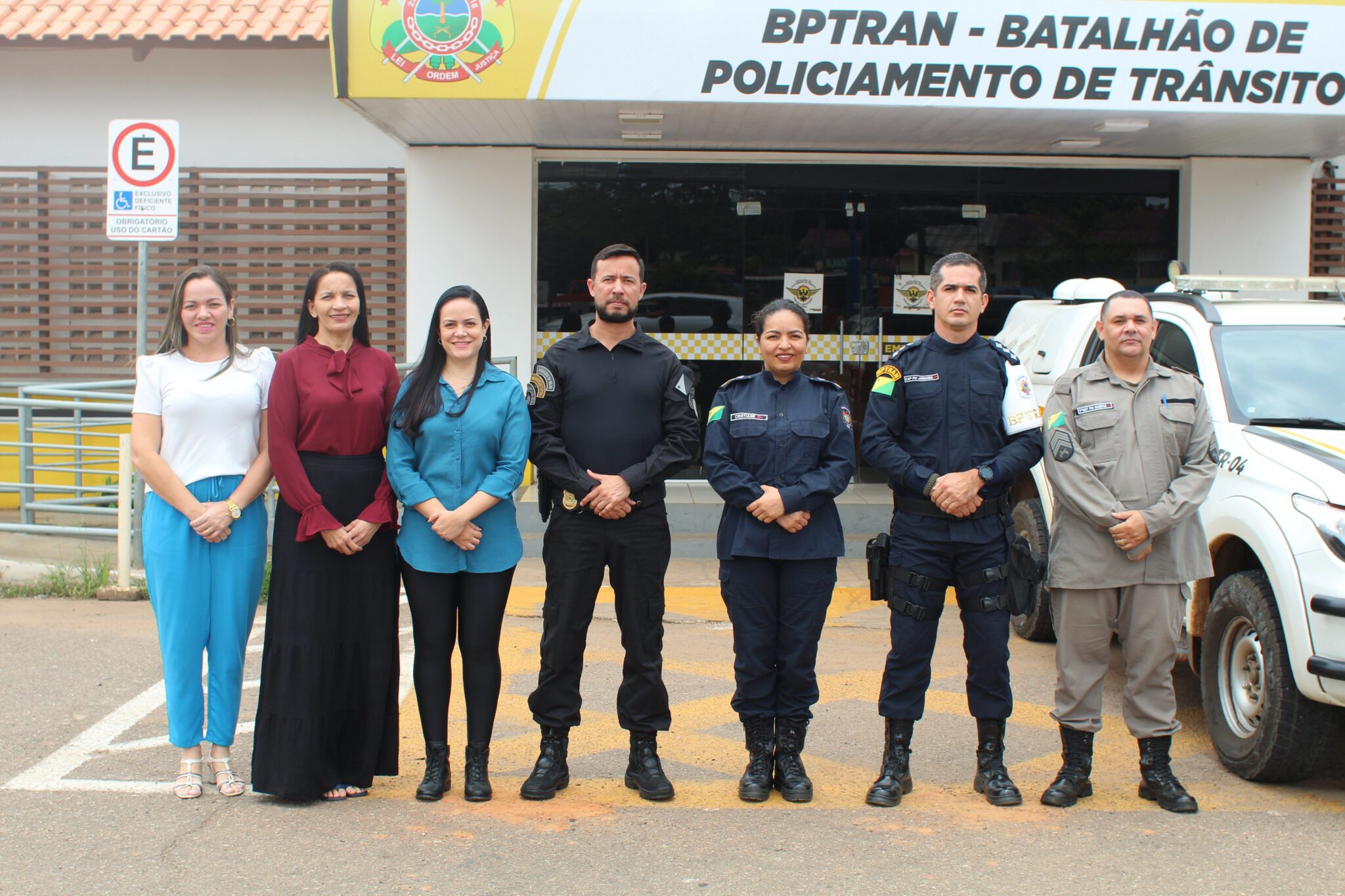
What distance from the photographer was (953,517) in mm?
4637

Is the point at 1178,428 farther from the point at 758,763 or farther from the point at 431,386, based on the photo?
the point at 431,386

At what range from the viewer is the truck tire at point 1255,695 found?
15.1 feet

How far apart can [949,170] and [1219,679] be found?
280 inches

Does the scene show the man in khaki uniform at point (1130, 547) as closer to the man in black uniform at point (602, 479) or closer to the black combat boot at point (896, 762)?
the black combat boot at point (896, 762)

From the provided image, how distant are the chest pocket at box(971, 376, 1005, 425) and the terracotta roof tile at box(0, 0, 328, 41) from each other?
28.9ft

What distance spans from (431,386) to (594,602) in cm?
100

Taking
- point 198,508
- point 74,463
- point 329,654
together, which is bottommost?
point 329,654

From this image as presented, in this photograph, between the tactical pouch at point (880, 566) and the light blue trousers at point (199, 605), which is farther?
the tactical pouch at point (880, 566)

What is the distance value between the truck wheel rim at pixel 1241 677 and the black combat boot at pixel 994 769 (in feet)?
3.25

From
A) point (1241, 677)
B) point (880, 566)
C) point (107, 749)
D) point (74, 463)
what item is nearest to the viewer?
point (880, 566)

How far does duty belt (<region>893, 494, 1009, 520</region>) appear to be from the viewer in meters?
4.65

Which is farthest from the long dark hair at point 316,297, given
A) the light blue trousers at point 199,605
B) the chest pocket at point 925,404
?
the chest pocket at point 925,404

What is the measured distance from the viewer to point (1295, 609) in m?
4.50

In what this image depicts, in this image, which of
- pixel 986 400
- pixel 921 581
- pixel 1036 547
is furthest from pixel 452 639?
pixel 1036 547
